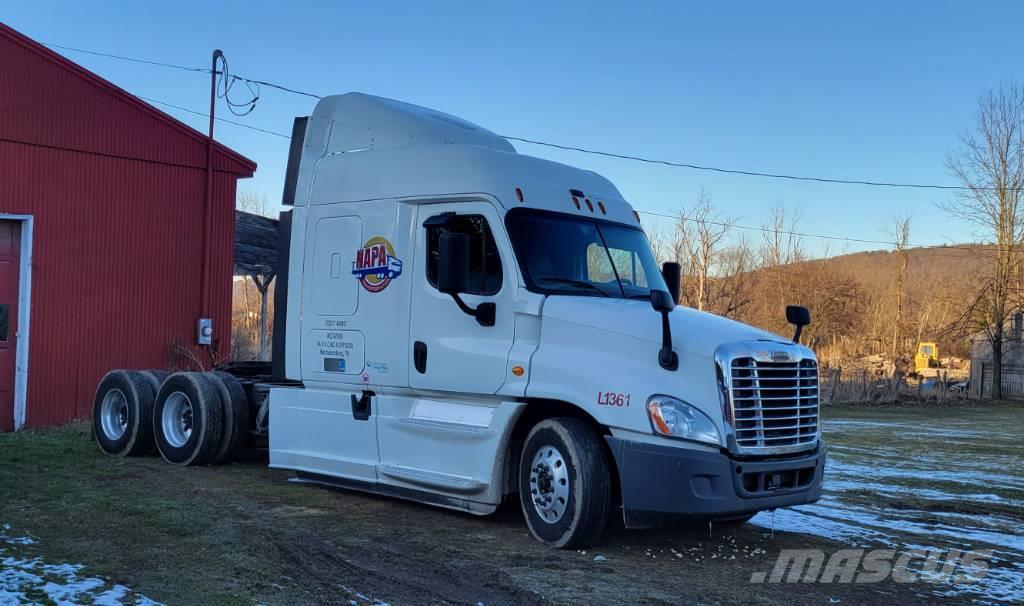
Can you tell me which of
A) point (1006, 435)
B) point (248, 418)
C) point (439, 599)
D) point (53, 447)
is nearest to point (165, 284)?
point (53, 447)

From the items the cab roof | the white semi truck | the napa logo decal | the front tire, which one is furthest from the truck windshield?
the front tire

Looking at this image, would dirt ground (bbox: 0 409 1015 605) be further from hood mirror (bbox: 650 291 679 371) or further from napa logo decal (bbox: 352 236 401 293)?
napa logo decal (bbox: 352 236 401 293)

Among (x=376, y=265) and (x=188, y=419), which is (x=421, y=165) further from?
(x=188, y=419)

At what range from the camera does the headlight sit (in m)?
6.54

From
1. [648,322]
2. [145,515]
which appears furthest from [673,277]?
[145,515]

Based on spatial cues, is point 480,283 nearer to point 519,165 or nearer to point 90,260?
point 519,165

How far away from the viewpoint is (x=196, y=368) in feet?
53.4

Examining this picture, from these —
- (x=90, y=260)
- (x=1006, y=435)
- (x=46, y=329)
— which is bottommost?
(x=1006, y=435)

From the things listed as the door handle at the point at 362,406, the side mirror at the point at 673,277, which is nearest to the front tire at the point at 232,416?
the door handle at the point at 362,406

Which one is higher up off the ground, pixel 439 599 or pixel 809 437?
pixel 809 437

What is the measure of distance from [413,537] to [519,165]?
126 inches

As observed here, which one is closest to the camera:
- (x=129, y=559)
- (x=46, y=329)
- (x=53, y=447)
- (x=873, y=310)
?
(x=129, y=559)

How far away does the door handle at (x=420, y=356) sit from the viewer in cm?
809

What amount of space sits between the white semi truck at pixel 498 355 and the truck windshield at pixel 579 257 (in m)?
0.02
